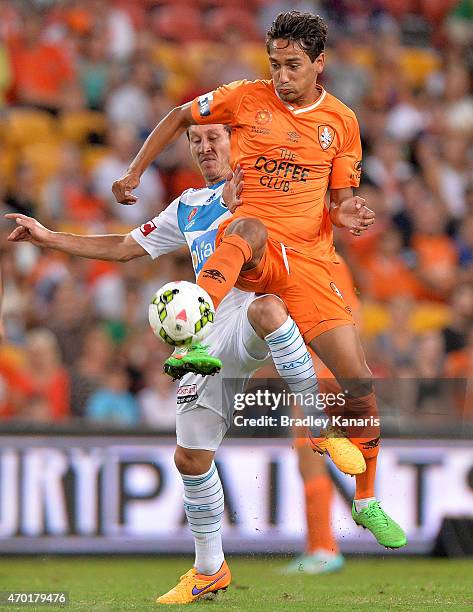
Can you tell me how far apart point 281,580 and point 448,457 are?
2100 mm

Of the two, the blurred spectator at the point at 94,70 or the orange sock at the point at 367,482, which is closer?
the orange sock at the point at 367,482

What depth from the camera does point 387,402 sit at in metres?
8.20

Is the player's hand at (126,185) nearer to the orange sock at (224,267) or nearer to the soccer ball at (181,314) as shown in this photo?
the orange sock at (224,267)

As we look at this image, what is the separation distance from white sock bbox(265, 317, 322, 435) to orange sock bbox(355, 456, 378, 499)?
325 millimetres

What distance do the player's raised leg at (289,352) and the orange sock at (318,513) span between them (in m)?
1.05

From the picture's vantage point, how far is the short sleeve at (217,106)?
23.0 feet

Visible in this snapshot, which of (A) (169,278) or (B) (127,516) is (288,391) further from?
(A) (169,278)

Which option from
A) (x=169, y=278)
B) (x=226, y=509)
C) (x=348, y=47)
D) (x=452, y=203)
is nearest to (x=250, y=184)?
(x=226, y=509)

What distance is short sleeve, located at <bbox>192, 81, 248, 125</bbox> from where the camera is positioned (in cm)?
700

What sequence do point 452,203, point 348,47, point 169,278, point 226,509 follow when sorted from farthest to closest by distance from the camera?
point 348,47, point 452,203, point 169,278, point 226,509

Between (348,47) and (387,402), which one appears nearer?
(387,402)

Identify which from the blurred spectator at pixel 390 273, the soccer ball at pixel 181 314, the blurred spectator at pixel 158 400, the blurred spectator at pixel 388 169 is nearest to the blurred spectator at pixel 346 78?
the blurred spectator at pixel 388 169

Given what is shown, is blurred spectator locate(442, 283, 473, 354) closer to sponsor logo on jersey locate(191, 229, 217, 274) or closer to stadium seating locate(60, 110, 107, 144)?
stadium seating locate(60, 110, 107, 144)

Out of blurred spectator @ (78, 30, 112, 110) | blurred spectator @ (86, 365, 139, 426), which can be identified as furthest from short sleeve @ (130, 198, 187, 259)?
blurred spectator @ (78, 30, 112, 110)
